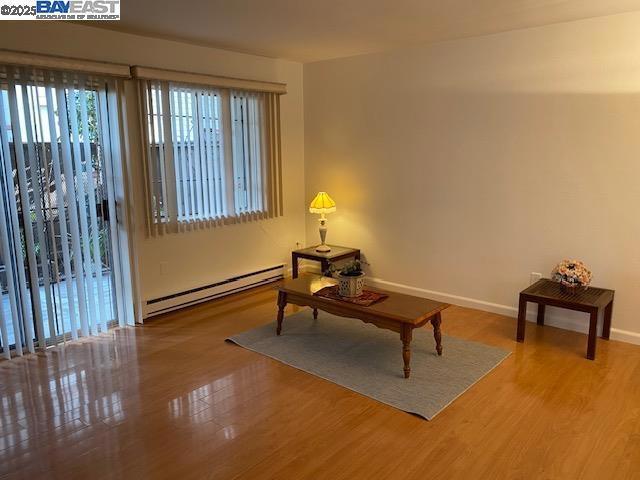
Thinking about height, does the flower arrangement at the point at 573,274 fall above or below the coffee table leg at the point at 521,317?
above

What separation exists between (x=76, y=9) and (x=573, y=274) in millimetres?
4071

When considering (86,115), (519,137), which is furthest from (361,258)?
(86,115)

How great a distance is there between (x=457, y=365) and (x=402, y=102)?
2618 millimetres

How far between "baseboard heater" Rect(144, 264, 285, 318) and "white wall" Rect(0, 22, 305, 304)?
6 centimetres

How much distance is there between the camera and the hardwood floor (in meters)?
2.32

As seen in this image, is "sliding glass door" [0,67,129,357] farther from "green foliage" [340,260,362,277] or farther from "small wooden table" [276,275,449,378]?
"green foliage" [340,260,362,277]

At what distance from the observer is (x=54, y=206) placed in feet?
12.0

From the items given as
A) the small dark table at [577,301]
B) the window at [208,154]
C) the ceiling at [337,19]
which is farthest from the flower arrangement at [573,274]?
the window at [208,154]

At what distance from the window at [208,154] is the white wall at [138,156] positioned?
16cm

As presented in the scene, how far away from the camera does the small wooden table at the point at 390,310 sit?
3.11 metres

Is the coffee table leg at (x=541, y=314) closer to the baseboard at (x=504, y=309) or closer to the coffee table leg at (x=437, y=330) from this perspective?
the baseboard at (x=504, y=309)

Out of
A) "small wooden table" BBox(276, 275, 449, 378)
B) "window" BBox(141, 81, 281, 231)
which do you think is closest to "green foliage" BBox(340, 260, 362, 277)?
"small wooden table" BBox(276, 275, 449, 378)

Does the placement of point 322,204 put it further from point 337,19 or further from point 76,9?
point 76,9

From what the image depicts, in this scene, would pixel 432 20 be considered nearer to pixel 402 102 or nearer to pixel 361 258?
pixel 402 102
